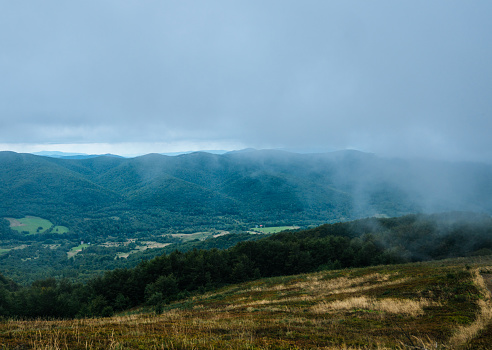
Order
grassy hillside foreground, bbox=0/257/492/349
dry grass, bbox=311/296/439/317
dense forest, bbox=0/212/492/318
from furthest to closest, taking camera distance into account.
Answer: dense forest, bbox=0/212/492/318
dry grass, bbox=311/296/439/317
grassy hillside foreground, bbox=0/257/492/349

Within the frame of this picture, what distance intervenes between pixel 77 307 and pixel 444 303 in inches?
1764

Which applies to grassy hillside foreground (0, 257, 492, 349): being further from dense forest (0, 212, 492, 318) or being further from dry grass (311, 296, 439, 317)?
dense forest (0, 212, 492, 318)

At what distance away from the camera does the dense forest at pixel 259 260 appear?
156 ft

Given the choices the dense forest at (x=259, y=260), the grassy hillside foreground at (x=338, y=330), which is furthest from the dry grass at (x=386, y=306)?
the dense forest at (x=259, y=260)

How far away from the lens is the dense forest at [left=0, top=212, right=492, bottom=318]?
156 ft

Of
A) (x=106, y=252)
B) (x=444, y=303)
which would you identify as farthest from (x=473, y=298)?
(x=106, y=252)

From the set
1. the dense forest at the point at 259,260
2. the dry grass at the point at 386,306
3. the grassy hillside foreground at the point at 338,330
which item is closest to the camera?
the grassy hillside foreground at the point at 338,330

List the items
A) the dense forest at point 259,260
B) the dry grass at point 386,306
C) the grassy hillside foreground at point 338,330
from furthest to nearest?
the dense forest at point 259,260 → the dry grass at point 386,306 → the grassy hillside foreground at point 338,330

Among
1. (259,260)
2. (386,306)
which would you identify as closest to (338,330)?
(386,306)

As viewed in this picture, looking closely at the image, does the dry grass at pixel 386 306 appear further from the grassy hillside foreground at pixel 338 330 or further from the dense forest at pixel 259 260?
the dense forest at pixel 259 260

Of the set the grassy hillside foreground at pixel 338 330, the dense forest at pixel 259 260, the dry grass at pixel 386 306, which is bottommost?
the dense forest at pixel 259 260

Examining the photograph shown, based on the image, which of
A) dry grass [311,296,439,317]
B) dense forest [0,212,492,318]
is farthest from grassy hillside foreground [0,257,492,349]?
dense forest [0,212,492,318]

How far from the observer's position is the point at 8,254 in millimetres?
183250

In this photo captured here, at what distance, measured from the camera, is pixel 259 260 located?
216 feet
